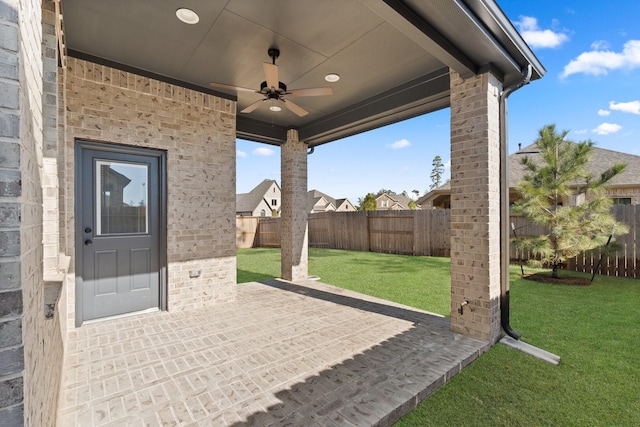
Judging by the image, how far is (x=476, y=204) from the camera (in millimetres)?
3176

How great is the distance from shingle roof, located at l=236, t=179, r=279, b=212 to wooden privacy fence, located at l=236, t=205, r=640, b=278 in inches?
603

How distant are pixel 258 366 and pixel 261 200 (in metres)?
26.1

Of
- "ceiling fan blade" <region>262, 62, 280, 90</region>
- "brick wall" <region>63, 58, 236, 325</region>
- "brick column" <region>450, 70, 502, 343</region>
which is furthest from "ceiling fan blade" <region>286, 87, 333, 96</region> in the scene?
"brick wall" <region>63, 58, 236, 325</region>

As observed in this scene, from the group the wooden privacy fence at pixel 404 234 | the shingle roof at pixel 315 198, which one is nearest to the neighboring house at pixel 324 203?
the shingle roof at pixel 315 198

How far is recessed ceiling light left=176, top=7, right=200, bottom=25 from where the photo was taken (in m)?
2.65

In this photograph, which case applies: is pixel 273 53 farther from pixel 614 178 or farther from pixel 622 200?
pixel 622 200

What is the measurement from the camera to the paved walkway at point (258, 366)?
6.66 feet

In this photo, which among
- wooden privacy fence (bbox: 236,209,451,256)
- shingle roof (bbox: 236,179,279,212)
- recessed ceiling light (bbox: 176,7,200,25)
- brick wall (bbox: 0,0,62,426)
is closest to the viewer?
brick wall (bbox: 0,0,62,426)

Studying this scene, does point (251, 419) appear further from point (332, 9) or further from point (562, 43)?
point (562, 43)

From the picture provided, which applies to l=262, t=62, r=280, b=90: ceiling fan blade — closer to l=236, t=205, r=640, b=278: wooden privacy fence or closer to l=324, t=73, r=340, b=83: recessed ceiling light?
l=324, t=73, r=340, b=83: recessed ceiling light

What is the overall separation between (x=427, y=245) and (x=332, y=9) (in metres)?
8.51

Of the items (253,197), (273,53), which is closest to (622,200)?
(273,53)

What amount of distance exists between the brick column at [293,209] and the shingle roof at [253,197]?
22330mm

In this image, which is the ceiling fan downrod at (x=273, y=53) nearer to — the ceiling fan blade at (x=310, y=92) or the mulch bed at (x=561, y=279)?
the ceiling fan blade at (x=310, y=92)
